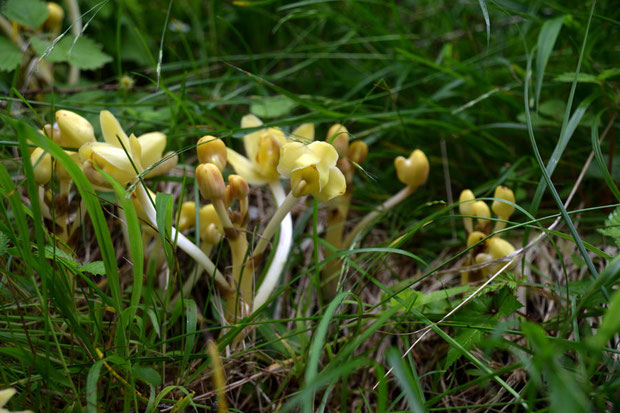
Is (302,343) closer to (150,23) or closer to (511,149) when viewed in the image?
(511,149)

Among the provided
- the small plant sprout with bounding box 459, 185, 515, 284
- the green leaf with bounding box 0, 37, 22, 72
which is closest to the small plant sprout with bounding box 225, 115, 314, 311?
the small plant sprout with bounding box 459, 185, 515, 284

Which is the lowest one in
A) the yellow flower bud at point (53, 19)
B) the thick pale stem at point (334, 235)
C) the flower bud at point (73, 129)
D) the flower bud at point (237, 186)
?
the thick pale stem at point (334, 235)

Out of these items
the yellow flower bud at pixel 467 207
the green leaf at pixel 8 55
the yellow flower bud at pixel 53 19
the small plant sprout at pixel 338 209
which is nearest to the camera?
the yellow flower bud at pixel 467 207

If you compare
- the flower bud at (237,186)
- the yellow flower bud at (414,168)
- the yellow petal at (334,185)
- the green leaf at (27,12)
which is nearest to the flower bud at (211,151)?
the flower bud at (237,186)

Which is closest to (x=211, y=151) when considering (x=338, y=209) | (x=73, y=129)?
(x=73, y=129)

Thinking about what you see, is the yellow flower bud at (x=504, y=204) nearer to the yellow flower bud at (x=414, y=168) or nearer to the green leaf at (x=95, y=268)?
the yellow flower bud at (x=414, y=168)

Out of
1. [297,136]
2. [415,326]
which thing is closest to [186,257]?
[297,136]

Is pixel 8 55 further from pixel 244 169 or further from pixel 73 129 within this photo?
pixel 244 169
